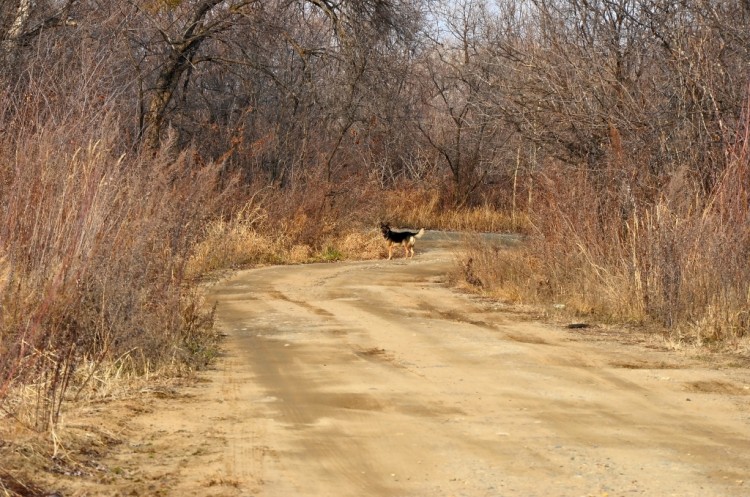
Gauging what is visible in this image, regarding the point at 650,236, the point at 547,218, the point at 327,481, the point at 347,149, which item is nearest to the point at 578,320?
the point at 650,236

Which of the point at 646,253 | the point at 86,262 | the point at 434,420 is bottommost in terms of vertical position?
the point at 434,420

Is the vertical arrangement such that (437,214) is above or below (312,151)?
below

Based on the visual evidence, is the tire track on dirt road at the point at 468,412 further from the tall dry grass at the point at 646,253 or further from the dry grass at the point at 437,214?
the dry grass at the point at 437,214

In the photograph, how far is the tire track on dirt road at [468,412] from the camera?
623 centimetres

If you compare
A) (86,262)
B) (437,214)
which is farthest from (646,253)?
(437,214)

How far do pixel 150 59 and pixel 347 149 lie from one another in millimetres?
6899

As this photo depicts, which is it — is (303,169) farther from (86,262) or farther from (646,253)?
(86,262)

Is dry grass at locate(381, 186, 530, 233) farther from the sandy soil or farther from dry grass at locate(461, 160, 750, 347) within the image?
the sandy soil

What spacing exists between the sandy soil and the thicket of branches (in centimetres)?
82

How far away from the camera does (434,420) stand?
25.3 ft

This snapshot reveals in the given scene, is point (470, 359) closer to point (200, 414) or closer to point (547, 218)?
point (200, 414)

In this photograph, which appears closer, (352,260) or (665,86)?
(665,86)

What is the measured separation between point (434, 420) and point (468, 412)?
373 millimetres

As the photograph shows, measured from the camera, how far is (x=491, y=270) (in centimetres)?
1747
